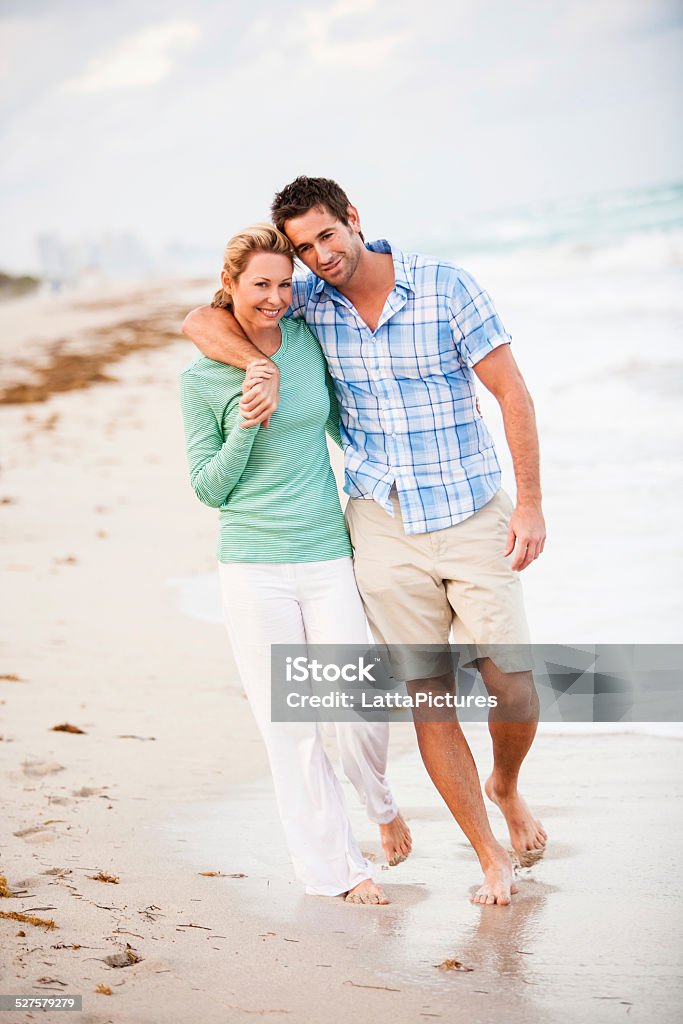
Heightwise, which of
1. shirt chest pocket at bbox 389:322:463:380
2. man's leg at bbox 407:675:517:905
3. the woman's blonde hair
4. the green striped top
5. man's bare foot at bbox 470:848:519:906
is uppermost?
the woman's blonde hair

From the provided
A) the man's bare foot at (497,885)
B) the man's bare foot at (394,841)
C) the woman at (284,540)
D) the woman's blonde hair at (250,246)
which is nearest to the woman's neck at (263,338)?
the woman at (284,540)

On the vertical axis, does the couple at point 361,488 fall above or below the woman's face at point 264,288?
below

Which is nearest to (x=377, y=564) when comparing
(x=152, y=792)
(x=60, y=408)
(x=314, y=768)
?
(x=314, y=768)

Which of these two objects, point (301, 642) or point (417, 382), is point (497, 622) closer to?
point (301, 642)

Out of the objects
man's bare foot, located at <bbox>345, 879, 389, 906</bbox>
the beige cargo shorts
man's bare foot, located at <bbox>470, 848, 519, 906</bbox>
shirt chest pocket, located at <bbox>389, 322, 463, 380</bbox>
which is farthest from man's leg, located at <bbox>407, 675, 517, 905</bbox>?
shirt chest pocket, located at <bbox>389, 322, 463, 380</bbox>

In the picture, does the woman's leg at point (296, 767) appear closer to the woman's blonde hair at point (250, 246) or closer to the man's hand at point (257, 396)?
the man's hand at point (257, 396)

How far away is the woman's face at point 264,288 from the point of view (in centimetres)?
268

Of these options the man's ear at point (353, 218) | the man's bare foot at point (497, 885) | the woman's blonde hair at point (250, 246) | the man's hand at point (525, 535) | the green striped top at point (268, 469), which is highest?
the man's ear at point (353, 218)

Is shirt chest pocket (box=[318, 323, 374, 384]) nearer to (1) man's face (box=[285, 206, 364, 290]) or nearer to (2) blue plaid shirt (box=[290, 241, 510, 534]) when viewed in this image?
(2) blue plaid shirt (box=[290, 241, 510, 534])

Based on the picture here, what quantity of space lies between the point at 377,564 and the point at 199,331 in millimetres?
761

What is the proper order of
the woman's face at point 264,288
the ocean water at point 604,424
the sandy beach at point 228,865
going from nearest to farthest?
the sandy beach at point 228,865 < the woman's face at point 264,288 < the ocean water at point 604,424

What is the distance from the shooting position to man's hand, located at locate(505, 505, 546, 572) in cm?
276

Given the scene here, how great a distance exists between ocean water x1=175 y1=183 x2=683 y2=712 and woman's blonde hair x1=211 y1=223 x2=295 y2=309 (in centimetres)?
266

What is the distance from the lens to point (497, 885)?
2668mm
